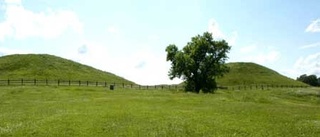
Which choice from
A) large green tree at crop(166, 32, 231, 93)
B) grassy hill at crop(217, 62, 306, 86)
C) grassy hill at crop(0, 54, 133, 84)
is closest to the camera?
large green tree at crop(166, 32, 231, 93)

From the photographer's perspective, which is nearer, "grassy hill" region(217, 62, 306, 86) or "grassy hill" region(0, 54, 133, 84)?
"grassy hill" region(0, 54, 133, 84)

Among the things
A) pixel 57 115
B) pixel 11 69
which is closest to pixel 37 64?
pixel 11 69

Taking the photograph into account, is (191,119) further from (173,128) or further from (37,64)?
(37,64)

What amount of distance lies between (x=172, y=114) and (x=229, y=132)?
444 inches

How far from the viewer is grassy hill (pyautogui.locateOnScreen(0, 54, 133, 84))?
154488 mm

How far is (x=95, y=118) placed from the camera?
37.7 metres

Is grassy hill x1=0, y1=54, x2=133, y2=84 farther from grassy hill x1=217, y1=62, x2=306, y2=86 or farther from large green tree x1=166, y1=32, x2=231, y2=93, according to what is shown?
large green tree x1=166, y1=32, x2=231, y2=93

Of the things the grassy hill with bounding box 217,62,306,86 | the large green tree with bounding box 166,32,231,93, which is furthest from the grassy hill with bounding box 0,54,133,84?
the large green tree with bounding box 166,32,231,93

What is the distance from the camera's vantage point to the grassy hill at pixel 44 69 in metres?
154

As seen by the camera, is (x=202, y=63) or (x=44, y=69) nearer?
(x=202, y=63)

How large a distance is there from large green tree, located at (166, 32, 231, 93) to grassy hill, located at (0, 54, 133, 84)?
61757mm

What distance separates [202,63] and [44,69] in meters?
77.8

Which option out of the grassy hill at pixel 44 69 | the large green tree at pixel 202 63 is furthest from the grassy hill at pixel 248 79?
the large green tree at pixel 202 63

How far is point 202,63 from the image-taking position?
10688 centimetres
